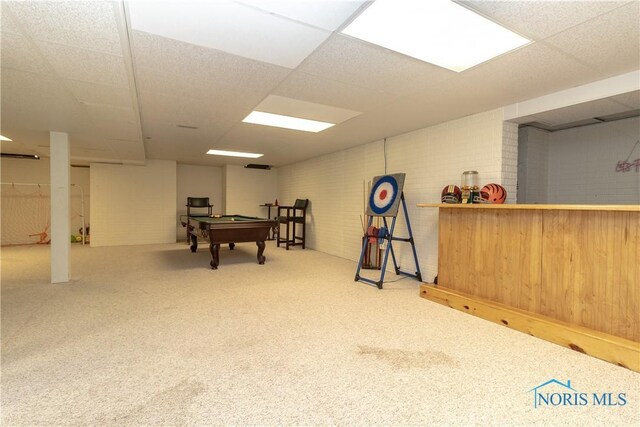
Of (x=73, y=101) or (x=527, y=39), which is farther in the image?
(x=73, y=101)

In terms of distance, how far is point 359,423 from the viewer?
153 centimetres

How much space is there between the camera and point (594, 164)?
446 cm

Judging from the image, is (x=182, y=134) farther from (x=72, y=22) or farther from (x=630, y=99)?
(x=630, y=99)

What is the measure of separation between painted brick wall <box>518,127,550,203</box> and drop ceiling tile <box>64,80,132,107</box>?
17.4 feet

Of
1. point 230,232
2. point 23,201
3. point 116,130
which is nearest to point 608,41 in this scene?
point 230,232

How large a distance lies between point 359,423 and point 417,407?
0.35 metres

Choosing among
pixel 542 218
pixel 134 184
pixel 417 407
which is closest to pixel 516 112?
pixel 542 218

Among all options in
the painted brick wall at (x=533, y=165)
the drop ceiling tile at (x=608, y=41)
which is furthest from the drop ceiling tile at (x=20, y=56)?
the painted brick wall at (x=533, y=165)

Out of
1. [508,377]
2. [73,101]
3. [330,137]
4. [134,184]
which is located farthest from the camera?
[134,184]

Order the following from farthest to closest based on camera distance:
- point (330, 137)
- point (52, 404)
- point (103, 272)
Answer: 1. point (330, 137)
2. point (103, 272)
3. point (52, 404)

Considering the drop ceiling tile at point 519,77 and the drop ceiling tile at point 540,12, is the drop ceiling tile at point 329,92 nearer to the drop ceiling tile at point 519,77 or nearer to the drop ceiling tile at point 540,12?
the drop ceiling tile at point 519,77

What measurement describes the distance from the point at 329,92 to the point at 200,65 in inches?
48.2

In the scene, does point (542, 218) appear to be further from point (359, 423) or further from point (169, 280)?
point (169, 280)

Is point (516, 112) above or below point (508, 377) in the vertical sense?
above
